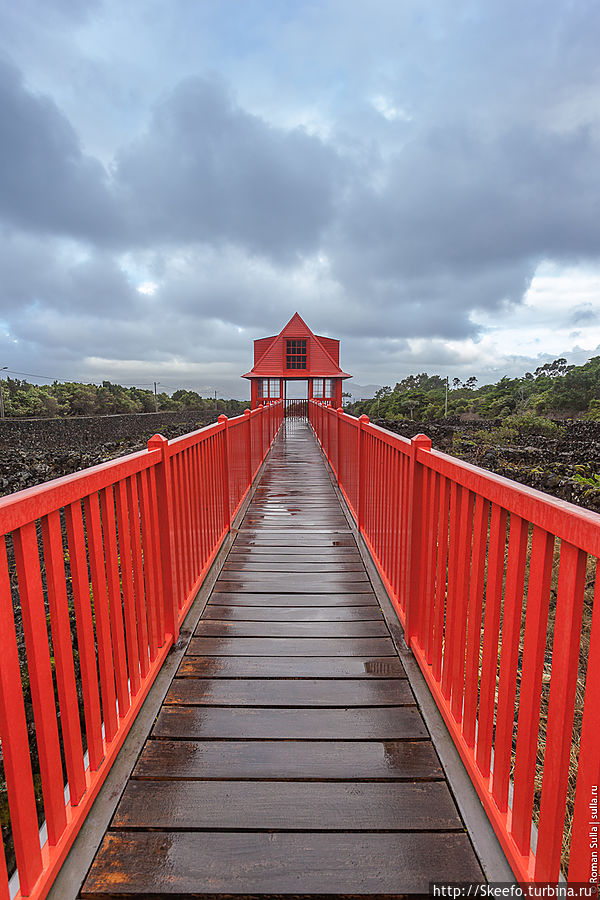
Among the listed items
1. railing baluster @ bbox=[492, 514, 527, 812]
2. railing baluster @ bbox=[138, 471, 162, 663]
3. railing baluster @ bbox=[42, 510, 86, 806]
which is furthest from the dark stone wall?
railing baluster @ bbox=[492, 514, 527, 812]

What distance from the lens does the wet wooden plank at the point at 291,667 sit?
7.97 ft

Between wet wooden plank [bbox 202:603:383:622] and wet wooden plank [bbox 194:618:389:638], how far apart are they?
53mm

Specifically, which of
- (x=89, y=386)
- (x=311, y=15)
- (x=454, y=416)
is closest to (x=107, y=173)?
(x=311, y=15)

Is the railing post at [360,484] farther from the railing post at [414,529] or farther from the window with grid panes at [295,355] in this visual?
the window with grid panes at [295,355]

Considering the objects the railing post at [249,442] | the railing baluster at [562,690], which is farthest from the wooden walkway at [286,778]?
the railing post at [249,442]

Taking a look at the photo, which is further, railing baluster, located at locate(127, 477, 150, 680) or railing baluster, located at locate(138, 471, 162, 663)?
railing baluster, located at locate(138, 471, 162, 663)

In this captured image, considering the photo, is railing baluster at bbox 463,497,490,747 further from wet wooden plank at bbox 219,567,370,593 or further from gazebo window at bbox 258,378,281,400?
gazebo window at bbox 258,378,281,400

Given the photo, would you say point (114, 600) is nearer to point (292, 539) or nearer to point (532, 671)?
point (532, 671)

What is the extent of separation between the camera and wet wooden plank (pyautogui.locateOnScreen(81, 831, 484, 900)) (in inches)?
54.1

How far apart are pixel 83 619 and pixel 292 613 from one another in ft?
6.02

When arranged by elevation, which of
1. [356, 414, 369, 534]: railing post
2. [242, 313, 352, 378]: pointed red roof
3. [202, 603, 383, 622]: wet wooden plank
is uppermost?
[242, 313, 352, 378]: pointed red roof

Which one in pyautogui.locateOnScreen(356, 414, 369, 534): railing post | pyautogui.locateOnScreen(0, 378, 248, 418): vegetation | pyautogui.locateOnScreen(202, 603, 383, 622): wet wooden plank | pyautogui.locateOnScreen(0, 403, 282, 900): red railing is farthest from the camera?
pyautogui.locateOnScreen(0, 378, 248, 418): vegetation

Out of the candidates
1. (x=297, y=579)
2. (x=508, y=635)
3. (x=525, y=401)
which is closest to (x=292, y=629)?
(x=297, y=579)

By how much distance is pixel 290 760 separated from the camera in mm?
1858
